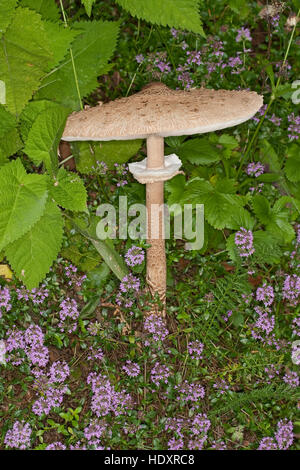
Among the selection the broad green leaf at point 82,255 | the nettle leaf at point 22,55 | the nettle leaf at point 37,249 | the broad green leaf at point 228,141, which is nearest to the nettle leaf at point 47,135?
the nettle leaf at point 22,55

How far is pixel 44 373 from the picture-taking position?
11.5ft

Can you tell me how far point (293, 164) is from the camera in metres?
3.98

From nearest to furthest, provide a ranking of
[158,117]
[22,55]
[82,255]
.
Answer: [158,117] → [22,55] → [82,255]

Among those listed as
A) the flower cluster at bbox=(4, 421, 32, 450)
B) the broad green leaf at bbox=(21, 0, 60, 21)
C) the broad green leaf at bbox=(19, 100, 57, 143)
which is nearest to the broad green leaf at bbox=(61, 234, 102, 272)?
the broad green leaf at bbox=(19, 100, 57, 143)

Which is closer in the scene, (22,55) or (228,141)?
(22,55)

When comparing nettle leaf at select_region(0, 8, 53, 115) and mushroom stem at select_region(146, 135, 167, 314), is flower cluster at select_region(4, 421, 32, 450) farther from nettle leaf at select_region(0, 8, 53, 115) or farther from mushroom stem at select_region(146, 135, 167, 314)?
nettle leaf at select_region(0, 8, 53, 115)

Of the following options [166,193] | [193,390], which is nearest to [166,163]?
[166,193]

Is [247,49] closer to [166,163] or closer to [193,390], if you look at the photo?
[166,163]

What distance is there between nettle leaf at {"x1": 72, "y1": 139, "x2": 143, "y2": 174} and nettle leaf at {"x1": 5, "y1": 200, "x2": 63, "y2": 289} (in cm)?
82

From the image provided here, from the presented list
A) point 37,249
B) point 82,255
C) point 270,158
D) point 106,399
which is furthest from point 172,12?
point 106,399

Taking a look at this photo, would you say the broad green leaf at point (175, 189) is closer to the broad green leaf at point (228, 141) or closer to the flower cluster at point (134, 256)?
the flower cluster at point (134, 256)

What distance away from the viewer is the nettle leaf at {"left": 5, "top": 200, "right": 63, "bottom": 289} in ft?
9.82

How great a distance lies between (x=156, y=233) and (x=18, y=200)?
1.07m

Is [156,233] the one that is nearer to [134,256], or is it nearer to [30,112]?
[134,256]
